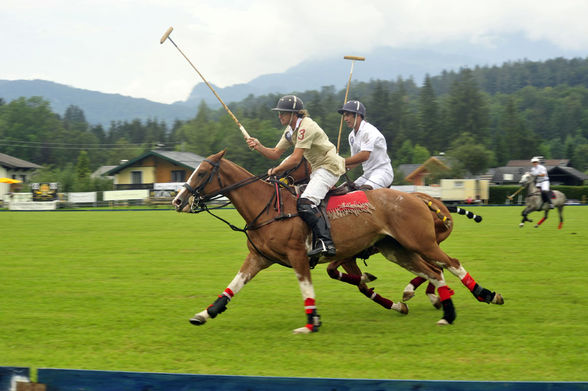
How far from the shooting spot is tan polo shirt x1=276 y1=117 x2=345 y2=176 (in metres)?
7.47

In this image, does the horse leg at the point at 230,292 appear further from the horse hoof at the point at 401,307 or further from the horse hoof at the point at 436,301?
the horse hoof at the point at 436,301

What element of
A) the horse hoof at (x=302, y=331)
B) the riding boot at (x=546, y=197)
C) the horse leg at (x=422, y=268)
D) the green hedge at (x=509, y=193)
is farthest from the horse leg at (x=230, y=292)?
the green hedge at (x=509, y=193)

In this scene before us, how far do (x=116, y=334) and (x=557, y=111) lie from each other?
131 m

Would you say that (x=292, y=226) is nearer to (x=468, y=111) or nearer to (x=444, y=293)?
(x=444, y=293)

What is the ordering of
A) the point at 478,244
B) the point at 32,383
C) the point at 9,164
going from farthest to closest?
the point at 9,164 < the point at 478,244 < the point at 32,383

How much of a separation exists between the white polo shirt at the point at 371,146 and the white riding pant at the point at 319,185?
0.95 m

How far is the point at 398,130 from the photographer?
95.4 metres

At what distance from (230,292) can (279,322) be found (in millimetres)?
807

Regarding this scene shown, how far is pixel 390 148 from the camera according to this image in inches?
3750

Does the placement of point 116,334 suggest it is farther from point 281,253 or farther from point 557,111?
point 557,111

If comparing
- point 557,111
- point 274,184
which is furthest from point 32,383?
point 557,111

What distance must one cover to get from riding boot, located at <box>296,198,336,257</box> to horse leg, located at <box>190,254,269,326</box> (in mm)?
700

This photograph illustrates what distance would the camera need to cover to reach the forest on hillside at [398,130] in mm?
87500

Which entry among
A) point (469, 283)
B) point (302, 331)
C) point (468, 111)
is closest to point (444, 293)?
point (469, 283)
